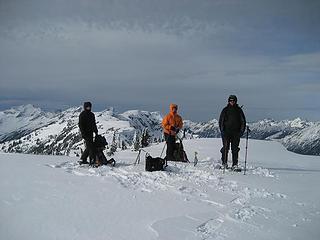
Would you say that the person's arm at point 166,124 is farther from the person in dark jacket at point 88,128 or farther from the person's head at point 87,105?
the person's head at point 87,105

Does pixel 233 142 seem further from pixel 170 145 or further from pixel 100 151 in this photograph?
pixel 100 151

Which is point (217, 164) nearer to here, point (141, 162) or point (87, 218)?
point (141, 162)

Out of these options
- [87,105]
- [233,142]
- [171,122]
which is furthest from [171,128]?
[87,105]

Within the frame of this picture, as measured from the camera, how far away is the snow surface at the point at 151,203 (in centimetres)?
630

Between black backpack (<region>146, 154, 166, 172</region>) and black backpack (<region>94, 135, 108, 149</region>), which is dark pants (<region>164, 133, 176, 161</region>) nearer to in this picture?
black backpack (<region>146, 154, 166, 172</region>)

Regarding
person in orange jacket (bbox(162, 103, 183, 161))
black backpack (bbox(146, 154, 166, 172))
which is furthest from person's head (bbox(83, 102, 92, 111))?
person in orange jacket (bbox(162, 103, 183, 161))

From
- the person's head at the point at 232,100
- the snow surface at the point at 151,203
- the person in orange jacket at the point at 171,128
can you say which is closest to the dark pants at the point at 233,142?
the snow surface at the point at 151,203

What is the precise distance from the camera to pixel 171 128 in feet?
47.0

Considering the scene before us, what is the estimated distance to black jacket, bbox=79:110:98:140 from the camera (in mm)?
12734

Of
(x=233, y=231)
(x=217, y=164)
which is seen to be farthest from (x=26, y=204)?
(x=217, y=164)

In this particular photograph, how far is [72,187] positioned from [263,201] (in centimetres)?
489

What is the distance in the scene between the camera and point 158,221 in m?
6.86

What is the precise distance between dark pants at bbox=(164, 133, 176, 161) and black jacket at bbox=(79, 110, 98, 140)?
10.0ft

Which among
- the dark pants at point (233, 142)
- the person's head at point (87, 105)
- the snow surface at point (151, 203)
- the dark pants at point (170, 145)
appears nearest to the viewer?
the snow surface at point (151, 203)
